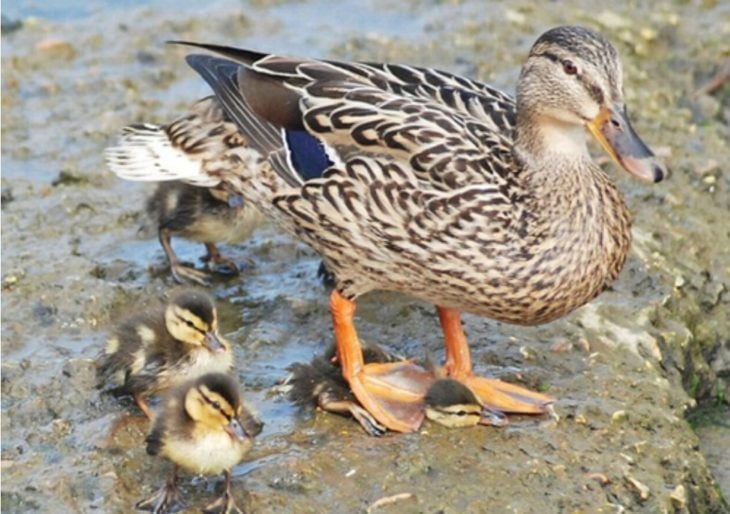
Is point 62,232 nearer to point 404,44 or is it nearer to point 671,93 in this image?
point 404,44

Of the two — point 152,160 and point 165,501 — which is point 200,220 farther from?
point 165,501

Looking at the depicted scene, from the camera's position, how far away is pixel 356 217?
17.9ft

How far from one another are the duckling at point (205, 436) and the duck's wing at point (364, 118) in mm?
1084

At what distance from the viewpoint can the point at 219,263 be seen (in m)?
6.59

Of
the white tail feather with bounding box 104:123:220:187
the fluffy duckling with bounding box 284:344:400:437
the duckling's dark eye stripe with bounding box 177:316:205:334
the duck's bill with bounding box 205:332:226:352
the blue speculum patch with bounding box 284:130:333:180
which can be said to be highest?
the blue speculum patch with bounding box 284:130:333:180

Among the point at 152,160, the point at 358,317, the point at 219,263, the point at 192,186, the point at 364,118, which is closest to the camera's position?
the point at 364,118

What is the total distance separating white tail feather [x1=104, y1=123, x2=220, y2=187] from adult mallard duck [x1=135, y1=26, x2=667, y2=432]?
1.64 ft

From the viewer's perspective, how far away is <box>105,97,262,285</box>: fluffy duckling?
618cm

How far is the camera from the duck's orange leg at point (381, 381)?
17.8ft

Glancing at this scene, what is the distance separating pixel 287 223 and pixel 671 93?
10.3ft

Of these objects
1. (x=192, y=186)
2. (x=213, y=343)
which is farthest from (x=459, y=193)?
(x=192, y=186)

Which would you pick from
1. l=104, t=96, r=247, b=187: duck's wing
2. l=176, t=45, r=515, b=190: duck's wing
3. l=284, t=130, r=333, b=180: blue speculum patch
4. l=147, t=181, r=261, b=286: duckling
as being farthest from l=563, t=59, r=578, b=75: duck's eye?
l=147, t=181, r=261, b=286: duckling

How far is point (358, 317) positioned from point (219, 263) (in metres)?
0.75

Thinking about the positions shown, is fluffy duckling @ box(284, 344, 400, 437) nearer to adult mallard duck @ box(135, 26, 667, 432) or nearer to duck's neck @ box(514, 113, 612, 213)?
adult mallard duck @ box(135, 26, 667, 432)
